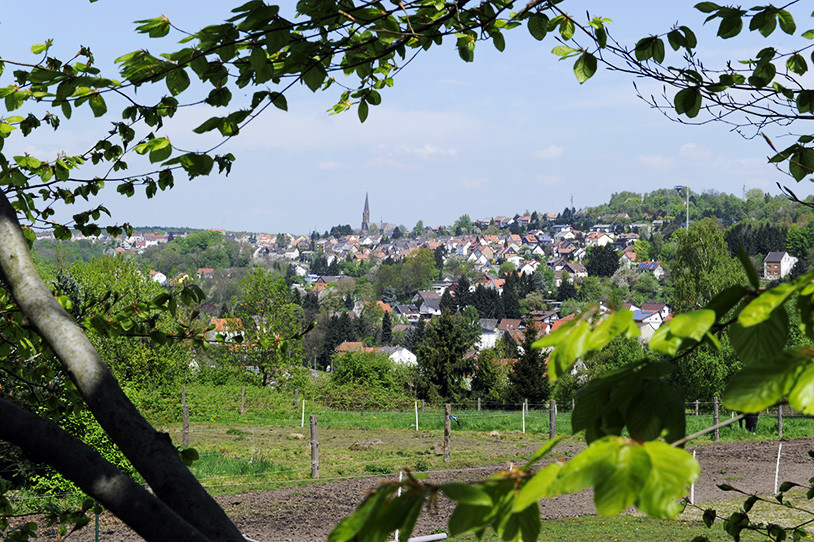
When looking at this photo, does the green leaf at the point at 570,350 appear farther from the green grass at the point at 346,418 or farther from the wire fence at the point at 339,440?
the green grass at the point at 346,418

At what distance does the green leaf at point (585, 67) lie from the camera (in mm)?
2436

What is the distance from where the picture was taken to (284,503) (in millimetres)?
11812

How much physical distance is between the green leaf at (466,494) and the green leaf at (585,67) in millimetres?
1970

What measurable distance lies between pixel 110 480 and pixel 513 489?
93 cm

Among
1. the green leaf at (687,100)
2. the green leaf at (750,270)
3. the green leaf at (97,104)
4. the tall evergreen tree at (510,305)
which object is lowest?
the green leaf at (750,270)

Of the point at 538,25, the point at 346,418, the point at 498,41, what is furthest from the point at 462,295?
the point at 538,25

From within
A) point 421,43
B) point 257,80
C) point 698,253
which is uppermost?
point 698,253

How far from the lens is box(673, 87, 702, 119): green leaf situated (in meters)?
2.36

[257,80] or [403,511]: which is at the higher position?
[257,80]

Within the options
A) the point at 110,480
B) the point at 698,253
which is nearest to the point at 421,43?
the point at 110,480

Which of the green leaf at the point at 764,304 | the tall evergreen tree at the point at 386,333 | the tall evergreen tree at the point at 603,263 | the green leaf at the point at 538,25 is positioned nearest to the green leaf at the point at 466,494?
the green leaf at the point at 764,304

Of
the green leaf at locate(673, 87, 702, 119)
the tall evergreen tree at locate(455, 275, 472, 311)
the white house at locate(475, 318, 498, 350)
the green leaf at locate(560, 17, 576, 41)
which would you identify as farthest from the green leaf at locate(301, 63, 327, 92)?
the tall evergreen tree at locate(455, 275, 472, 311)

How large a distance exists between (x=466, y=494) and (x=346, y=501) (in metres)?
11.8

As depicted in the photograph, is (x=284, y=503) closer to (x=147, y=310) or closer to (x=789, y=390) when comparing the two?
(x=147, y=310)
